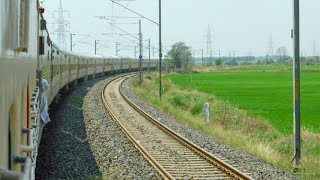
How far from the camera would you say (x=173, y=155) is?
13.1 metres

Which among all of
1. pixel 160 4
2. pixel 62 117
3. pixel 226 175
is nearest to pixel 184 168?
pixel 226 175

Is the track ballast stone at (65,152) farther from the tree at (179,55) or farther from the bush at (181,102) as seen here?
the tree at (179,55)

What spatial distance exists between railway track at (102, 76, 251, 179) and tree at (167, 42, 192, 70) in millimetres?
94621

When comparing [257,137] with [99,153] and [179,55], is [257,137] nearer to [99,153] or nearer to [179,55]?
[99,153]

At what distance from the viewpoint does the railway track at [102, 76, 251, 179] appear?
1078 cm

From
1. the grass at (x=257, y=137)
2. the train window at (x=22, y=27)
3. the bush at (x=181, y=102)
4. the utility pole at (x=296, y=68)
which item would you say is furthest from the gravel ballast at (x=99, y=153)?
the bush at (x=181, y=102)

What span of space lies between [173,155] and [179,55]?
102 metres

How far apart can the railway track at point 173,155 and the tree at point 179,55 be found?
94.6 m

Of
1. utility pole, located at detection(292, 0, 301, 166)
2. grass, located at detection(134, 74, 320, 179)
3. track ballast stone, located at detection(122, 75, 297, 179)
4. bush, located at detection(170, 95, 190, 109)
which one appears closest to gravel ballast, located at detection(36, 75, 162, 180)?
track ballast stone, located at detection(122, 75, 297, 179)

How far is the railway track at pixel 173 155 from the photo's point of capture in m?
10.8

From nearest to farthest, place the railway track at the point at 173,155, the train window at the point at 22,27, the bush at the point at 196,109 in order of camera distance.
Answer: the train window at the point at 22,27 → the railway track at the point at 173,155 → the bush at the point at 196,109

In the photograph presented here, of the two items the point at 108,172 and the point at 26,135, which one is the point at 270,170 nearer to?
the point at 108,172

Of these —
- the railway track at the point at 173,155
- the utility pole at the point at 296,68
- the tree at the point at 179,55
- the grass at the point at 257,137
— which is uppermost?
the tree at the point at 179,55

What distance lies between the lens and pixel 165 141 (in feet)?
51.0
